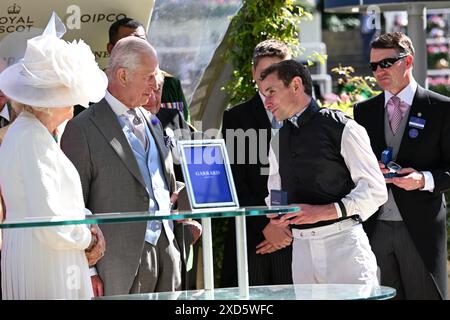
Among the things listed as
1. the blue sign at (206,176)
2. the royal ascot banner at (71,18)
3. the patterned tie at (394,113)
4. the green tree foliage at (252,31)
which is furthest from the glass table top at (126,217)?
the green tree foliage at (252,31)

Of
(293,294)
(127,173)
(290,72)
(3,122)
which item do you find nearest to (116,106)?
(127,173)

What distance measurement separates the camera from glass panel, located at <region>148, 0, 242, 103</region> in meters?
7.65

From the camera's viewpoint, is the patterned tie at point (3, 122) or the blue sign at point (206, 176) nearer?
the blue sign at point (206, 176)

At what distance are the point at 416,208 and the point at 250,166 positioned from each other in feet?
3.32

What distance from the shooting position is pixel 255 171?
21.4 feet

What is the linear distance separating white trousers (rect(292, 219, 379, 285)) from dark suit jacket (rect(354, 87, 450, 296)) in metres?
1.11

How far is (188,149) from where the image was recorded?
13.4 ft

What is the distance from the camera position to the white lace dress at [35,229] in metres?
4.07

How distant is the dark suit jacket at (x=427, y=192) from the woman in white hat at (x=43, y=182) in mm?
2424

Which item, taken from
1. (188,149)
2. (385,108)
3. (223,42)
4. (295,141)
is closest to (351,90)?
(223,42)

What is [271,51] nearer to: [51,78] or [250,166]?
[250,166]

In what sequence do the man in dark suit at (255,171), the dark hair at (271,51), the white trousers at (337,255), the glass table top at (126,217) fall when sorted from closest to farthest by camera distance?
1. the glass table top at (126,217)
2. the white trousers at (337,255)
3. the man in dark suit at (255,171)
4. the dark hair at (271,51)

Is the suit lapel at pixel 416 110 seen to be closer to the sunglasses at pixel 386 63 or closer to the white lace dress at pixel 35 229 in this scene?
the sunglasses at pixel 386 63

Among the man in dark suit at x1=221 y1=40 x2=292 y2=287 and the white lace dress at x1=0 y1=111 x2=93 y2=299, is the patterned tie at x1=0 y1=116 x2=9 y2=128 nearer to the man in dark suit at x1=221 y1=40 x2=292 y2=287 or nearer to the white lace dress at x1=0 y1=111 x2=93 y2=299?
the man in dark suit at x1=221 y1=40 x2=292 y2=287
